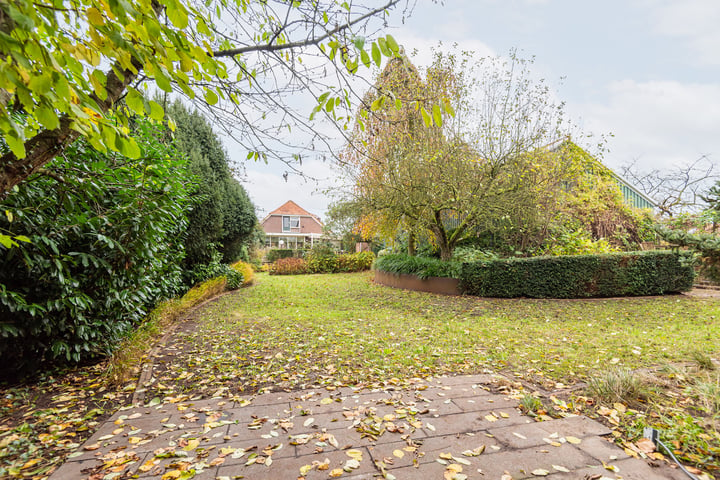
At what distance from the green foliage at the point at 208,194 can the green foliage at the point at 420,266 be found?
5.32 meters

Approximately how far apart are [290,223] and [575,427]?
1500 inches

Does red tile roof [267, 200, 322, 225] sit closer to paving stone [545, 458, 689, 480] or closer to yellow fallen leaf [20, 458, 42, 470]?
yellow fallen leaf [20, 458, 42, 470]

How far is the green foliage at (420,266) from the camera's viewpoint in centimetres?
1048

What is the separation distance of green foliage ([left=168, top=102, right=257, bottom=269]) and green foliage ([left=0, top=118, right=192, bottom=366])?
10.9 ft

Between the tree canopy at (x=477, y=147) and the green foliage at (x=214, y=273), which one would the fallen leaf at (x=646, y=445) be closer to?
the tree canopy at (x=477, y=147)

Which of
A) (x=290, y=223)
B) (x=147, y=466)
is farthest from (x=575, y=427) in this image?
(x=290, y=223)

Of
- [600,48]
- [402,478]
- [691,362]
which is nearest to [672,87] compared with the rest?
[600,48]

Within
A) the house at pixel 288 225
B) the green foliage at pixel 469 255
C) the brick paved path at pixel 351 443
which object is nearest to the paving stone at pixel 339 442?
the brick paved path at pixel 351 443

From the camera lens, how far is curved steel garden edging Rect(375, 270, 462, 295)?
10.3 metres

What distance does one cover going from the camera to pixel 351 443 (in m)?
2.36

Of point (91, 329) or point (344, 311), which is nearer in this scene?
point (91, 329)

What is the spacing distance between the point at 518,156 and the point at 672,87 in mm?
7586

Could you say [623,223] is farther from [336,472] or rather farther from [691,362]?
→ [336,472]

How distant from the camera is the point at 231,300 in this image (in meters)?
9.38
